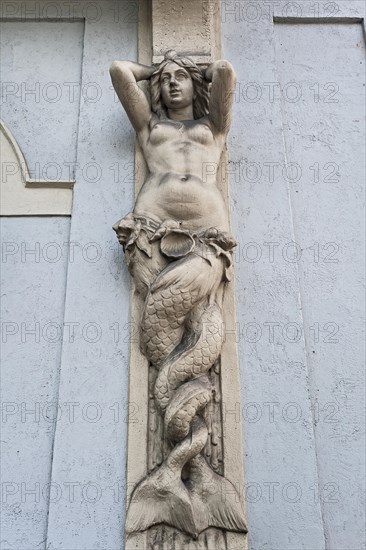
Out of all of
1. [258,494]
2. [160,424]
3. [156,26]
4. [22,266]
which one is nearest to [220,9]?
[156,26]

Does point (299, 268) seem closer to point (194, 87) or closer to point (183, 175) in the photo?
point (183, 175)

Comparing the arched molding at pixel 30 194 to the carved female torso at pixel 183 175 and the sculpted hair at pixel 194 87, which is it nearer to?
the carved female torso at pixel 183 175

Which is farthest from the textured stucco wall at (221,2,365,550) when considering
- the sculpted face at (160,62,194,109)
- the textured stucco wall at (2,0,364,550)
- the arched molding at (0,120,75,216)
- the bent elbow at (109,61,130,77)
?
the arched molding at (0,120,75,216)

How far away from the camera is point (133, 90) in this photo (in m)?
3.81

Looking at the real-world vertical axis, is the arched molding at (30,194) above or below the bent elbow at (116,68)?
below

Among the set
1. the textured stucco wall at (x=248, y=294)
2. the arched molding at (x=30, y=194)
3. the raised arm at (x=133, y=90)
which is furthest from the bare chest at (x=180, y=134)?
the arched molding at (x=30, y=194)

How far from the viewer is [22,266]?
3.74 metres

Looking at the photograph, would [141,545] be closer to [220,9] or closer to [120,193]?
[120,193]

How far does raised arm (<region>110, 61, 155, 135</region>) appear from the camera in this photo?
379cm

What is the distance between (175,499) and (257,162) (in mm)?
1978

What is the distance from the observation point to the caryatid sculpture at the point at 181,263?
10.1ft

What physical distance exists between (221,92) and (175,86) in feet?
0.94

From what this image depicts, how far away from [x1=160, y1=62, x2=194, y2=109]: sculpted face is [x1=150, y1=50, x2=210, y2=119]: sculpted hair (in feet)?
0.08

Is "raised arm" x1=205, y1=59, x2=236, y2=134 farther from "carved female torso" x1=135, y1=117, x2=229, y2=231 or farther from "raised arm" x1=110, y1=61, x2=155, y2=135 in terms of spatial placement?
"raised arm" x1=110, y1=61, x2=155, y2=135
